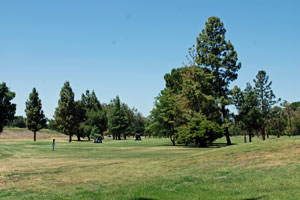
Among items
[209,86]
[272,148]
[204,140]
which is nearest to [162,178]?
[272,148]

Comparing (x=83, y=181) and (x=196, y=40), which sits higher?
(x=196, y=40)

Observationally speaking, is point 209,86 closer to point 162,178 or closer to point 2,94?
point 162,178

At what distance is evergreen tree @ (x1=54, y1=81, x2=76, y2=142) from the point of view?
97.8m

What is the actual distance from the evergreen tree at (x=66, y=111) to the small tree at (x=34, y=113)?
486cm

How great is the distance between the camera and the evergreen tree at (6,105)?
72312 mm

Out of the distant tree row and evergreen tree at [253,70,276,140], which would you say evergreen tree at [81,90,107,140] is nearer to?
the distant tree row

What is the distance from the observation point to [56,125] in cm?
10156

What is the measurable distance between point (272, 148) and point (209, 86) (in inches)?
1366

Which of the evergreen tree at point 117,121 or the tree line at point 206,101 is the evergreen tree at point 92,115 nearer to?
the evergreen tree at point 117,121

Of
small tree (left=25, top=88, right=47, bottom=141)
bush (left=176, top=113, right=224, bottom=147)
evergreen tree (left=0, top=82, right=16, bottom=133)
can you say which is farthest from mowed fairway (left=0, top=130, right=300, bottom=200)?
small tree (left=25, top=88, right=47, bottom=141)

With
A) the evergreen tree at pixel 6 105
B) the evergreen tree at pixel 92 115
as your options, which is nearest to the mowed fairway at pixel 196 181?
the evergreen tree at pixel 6 105

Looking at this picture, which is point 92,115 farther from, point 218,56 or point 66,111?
point 218,56

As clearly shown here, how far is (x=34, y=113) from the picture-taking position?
304 feet

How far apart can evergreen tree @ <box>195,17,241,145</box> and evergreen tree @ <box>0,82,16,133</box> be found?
1815 inches
